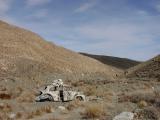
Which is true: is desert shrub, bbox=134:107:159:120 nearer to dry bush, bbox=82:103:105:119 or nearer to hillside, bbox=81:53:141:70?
dry bush, bbox=82:103:105:119

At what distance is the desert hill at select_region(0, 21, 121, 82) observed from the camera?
5440 cm

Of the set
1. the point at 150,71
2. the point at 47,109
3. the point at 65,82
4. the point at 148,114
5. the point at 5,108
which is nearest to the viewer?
the point at 148,114

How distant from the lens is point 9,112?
696 inches

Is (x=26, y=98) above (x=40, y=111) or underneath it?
above

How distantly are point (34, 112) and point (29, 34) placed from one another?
68264 mm

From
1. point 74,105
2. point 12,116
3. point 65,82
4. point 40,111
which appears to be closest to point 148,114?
point 74,105

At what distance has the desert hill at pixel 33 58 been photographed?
A: 54400 millimetres

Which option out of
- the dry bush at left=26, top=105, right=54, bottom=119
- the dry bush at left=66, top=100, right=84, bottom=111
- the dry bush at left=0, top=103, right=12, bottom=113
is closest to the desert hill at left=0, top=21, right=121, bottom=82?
the dry bush at left=0, top=103, right=12, bottom=113

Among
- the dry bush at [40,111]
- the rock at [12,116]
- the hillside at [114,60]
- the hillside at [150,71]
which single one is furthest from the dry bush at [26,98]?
the hillside at [114,60]

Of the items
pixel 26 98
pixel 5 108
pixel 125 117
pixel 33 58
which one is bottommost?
pixel 125 117

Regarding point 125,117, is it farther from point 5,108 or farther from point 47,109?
point 5,108

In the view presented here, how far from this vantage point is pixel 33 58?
6488 centimetres

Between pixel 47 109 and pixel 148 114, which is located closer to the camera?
pixel 148 114

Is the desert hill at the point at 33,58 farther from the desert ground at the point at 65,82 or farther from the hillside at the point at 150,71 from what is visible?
the hillside at the point at 150,71
